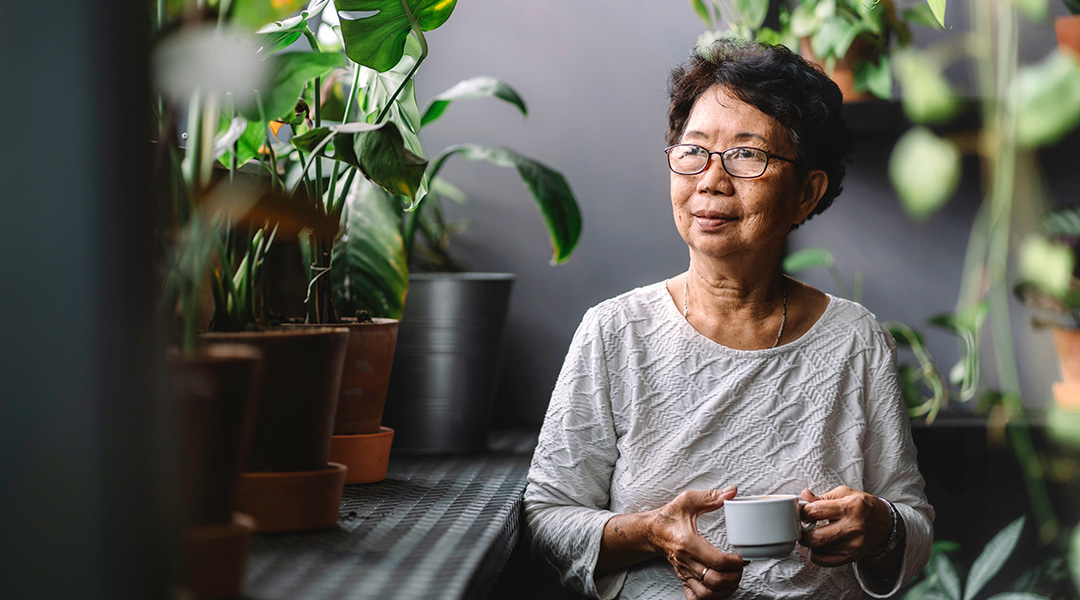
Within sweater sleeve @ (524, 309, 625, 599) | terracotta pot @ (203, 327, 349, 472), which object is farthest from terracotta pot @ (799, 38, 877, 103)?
terracotta pot @ (203, 327, 349, 472)

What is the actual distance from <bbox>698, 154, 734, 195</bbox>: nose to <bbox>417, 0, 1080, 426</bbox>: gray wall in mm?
510

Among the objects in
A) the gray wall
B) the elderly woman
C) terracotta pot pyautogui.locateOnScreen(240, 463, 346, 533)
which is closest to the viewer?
terracotta pot pyautogui.locateOnScreen(240, 463, 346, 533)

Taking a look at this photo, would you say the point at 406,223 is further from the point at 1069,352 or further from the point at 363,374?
the point at 1069,352

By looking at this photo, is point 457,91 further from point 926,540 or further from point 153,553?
point 153,553

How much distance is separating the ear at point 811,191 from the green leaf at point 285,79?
77 centimetres

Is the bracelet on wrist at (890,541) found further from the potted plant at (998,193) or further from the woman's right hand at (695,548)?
the potted plant at (998,193)

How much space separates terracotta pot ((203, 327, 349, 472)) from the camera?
66 centimetres

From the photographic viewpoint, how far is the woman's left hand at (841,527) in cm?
98

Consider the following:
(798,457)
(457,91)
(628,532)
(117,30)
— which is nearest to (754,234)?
(798,457)

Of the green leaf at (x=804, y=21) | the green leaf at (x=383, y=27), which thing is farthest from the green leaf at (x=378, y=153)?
the green leaf at (x=804, y=21)

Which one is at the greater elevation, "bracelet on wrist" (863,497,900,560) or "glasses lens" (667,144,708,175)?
"glasses lens" (667,144,708,175)

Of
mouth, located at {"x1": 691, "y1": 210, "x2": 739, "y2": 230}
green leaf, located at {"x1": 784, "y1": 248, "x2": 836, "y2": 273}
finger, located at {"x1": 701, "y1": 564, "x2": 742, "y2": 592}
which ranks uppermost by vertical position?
mouth, located at {"x1": 691, "y1": 210, "x2": 739, "y2": 230}

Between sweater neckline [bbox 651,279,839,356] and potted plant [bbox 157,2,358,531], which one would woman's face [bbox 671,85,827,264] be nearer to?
sweater neckline [bbox 651,279,839,356]

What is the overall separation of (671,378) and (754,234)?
226 millimetres
